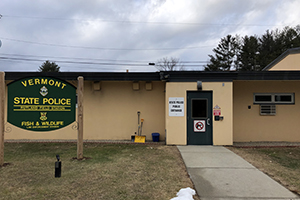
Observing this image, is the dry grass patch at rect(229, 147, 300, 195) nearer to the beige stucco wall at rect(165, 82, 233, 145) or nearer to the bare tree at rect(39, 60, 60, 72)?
the beige stucco wall at rect(165, 82, 233, 145)

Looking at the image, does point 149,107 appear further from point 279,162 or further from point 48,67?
point 48,67

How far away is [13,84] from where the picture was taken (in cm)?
593

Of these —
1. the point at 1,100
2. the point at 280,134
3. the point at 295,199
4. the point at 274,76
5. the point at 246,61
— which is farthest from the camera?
the point at 246,61

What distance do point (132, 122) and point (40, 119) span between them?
426 cm

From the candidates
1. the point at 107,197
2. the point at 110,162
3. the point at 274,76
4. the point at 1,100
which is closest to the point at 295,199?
the point at 107,197

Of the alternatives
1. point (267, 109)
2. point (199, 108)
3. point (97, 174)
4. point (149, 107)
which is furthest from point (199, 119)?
point (97, 174)

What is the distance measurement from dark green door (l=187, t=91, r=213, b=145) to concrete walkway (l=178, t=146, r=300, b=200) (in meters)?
1.29

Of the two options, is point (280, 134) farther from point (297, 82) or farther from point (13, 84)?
point (13, 84)

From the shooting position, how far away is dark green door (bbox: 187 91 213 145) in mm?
8172

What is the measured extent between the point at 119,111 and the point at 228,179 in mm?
5948

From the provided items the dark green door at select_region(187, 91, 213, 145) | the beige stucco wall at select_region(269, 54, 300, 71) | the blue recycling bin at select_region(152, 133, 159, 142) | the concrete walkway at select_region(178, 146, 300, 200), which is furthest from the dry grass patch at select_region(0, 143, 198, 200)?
the beige stucco wall at select_region(269, 54, 300, 71)

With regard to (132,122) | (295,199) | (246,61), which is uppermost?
(246,61)

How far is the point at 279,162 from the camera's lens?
19.9ft

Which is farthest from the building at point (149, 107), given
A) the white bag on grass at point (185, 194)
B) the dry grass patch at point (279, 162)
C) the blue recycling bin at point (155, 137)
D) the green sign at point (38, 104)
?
the white bag on grass at point (185, 194)
